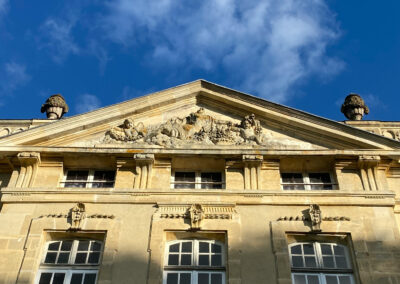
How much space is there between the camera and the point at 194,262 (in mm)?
11703

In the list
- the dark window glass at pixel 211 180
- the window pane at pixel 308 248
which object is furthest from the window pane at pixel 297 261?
the dark window glass at pixel 211 180

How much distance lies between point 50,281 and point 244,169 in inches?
193

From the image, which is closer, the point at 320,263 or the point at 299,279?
the point at 299,279

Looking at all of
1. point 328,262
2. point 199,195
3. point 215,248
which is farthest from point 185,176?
point 328,262

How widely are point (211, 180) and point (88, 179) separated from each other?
2889 millimetres

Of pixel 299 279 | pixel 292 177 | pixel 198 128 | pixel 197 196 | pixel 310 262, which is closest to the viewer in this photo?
pixel 299 279

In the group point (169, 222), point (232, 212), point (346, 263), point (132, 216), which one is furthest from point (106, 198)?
point (346, 263)

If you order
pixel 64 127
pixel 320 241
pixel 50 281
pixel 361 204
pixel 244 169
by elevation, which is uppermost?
pixel 64 127

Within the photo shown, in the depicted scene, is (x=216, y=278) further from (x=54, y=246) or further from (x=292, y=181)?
(x=54, y=246)

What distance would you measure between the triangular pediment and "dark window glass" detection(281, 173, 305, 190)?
68 centimetres

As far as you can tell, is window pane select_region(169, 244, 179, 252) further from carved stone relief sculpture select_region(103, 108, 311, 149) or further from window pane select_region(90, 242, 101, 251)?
carved stone relief sculpture select_region(103, 108, 311, 149)

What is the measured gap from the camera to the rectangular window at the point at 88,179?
1341cm

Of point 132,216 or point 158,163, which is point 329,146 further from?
point 132,216

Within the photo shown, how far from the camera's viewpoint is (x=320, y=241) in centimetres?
1209
